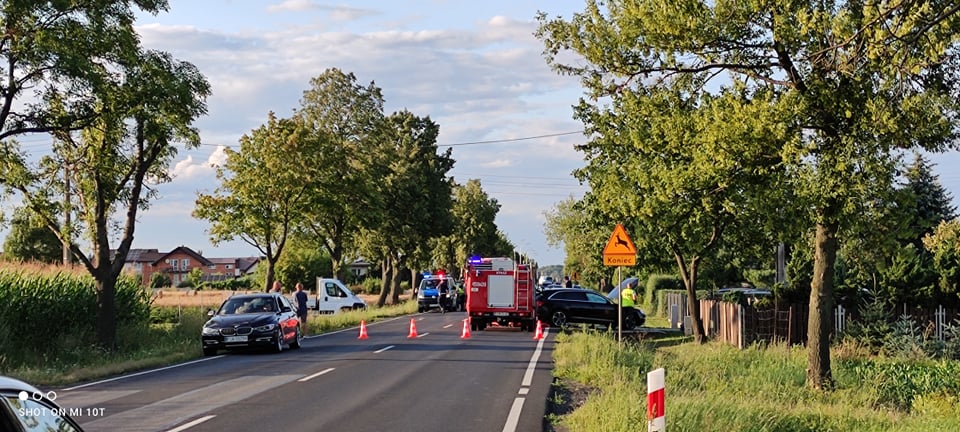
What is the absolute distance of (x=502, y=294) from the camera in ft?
110

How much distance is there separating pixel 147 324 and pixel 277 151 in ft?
38.0

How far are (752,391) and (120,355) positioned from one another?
47.5 feet

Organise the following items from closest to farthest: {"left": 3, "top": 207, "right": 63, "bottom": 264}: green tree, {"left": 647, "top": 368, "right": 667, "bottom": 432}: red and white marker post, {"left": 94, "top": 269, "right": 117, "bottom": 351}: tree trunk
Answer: {"left": 647, "top": 368, "right": 667, "bottom": 432}: red and white marker post < {"left": 94, "top": 269, "right": 117, "bottom": 351}: tree trunk < {"left": 3, "top": 207, "right": 63, "bottom": 264}: green tree

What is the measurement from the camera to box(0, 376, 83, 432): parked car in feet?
12.9

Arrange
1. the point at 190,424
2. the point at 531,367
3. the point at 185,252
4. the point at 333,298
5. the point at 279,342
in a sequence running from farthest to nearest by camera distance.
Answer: the point at 185,252, the point at 333,298, the point at 279,342, the point at 531,367, the point at 190,424

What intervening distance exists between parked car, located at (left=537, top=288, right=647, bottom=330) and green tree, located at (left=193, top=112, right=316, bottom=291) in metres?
10.4

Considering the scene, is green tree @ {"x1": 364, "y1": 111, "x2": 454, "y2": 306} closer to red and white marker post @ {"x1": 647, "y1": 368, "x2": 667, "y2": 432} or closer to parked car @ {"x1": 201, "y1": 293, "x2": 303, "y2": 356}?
parked car @ {"x1": 201, "y1": 293, "x2": 303, "y2": 356}

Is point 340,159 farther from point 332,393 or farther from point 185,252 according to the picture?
point 185,252

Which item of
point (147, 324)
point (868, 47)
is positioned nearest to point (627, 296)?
point (147, 324)

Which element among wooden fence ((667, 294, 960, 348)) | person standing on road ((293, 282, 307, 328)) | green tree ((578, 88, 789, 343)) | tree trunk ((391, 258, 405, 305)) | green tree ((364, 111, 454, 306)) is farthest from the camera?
tree trunk ((391, 258, 405, 305))

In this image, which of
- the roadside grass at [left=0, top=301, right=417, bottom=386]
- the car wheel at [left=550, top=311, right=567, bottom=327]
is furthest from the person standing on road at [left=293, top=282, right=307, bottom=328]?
the car wheel at [left=550, top=311, right=567, bottom=327]

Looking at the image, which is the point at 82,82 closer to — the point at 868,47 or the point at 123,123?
the point at 123,123

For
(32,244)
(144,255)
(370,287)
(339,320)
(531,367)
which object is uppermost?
(144,255)

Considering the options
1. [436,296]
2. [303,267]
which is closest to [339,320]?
[436,296]
